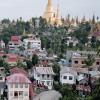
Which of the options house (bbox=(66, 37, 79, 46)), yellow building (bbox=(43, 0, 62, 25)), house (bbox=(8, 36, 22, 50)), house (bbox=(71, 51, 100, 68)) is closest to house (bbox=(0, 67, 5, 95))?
house (bbox=(71, 51, 100, 68))

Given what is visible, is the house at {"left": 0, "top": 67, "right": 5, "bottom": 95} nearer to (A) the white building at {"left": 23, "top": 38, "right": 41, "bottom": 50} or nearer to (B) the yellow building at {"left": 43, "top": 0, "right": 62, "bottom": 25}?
(A) the white building at {"left": 23, "top": 38, "right": 41, "bottom": 50}

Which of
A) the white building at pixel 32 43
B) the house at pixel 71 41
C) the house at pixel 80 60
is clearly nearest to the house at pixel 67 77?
the house at pixel 80 60

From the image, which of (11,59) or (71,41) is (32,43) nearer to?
(71,41)

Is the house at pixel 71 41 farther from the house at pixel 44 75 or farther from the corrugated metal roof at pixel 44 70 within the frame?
the house at pixel 44 75

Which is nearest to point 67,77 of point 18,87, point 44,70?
point 44,70

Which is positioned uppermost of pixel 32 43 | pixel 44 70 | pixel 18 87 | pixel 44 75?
pixel 32 43
